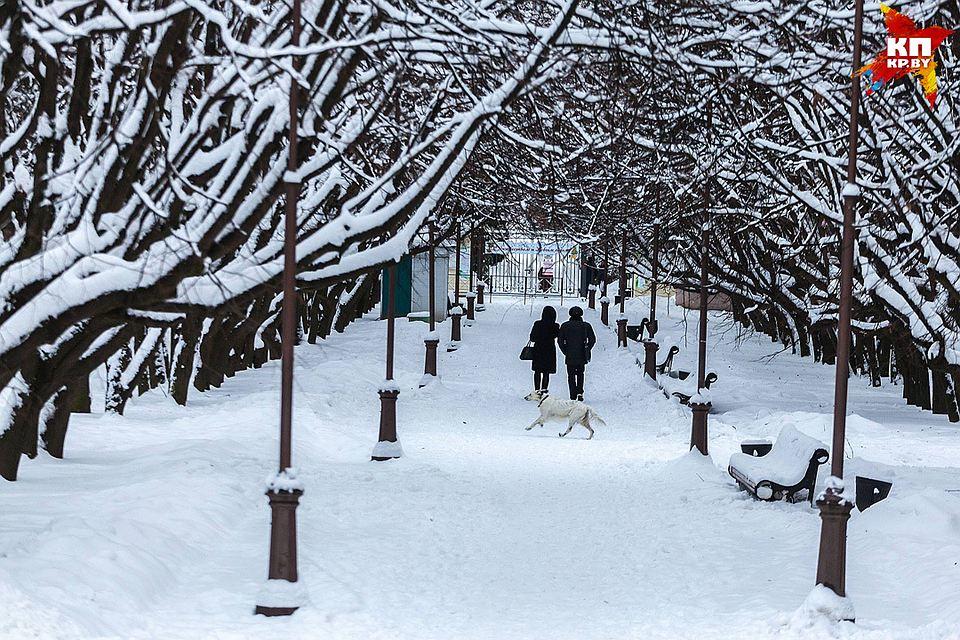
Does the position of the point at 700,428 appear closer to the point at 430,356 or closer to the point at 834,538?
the point at 834,538

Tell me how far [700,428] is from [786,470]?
2.95 metres

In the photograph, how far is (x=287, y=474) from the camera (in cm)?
820

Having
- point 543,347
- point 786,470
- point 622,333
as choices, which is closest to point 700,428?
point 786,470

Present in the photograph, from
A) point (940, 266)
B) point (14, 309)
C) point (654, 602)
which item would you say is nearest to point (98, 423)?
point (14, 309)

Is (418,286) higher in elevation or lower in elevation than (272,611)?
higher

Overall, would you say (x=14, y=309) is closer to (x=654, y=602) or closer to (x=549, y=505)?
(x=654, y=602)

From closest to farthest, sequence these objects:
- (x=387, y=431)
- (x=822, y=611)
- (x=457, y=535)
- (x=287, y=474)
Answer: (x=822, y=611) → (x=287, y=474) → (x=457, y=535) → (x=387, y=431)

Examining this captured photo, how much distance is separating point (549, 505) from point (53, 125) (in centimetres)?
627

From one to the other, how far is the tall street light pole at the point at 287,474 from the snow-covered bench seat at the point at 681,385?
12.2m

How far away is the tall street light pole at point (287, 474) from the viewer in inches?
315

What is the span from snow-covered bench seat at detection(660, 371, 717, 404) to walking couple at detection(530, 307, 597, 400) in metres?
1.71

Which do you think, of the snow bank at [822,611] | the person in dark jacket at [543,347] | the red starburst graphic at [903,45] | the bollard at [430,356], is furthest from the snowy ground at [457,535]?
the bollard at [430,356]

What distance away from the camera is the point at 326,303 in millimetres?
33250

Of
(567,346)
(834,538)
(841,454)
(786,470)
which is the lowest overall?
(786,470)
